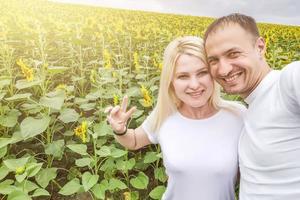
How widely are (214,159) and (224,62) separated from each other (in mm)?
533

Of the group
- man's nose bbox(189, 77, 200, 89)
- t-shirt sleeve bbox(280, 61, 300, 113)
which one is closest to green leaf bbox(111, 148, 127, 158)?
man's nose bbox(189, 77, 200, 89)

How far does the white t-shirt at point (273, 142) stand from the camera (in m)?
1.68

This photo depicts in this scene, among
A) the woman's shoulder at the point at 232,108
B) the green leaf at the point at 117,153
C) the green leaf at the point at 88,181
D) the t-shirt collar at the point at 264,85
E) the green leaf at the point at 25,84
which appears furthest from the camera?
the green leaf at the point at 25,84

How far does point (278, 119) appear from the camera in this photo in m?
1.72

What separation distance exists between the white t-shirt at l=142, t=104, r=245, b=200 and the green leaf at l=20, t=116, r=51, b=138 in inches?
43.2

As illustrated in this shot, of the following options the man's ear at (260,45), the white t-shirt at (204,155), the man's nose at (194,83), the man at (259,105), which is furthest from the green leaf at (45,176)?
the man's ear at (260,45)

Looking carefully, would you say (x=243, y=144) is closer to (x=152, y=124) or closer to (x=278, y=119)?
(x=278, y=119)

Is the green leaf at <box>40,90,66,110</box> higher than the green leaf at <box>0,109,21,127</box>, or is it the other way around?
the green leaf at <box>40,90,66,110</box>

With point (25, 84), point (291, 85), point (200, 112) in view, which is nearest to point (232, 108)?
point (200, 112)

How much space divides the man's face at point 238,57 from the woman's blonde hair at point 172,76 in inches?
11.6

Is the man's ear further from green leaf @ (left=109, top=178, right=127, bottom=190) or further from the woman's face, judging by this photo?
green leaf @ (left=109, top=178, right=127, bottom=190)

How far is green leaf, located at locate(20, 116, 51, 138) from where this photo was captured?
3.20 metres

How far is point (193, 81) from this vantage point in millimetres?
2316

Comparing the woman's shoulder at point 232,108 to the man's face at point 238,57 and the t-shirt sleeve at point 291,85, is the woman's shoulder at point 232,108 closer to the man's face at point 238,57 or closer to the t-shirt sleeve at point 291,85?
the man's face at point 238,57
